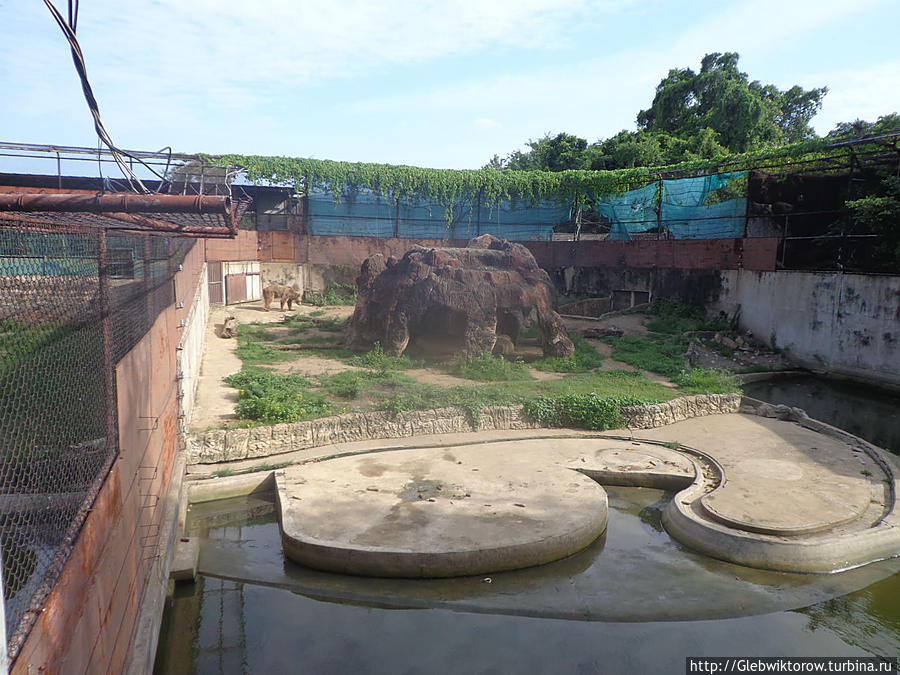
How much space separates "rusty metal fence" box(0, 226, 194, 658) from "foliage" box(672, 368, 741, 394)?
508 inches

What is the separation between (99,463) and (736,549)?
25.4 ft

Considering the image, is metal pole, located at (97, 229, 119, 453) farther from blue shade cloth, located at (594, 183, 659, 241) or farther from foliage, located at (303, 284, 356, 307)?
blue shade cloth, located at (594, 183, 659, 241)

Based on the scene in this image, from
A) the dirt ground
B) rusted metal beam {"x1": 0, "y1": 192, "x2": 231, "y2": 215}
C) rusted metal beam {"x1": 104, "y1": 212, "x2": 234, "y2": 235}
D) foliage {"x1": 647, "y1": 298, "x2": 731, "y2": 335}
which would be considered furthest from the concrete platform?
foliage {"x1": 647, "y1": 298, "x2": 731, "y2": 335}

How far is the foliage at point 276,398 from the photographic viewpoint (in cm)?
1166

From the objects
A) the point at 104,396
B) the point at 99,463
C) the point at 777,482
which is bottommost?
the point at 777,482

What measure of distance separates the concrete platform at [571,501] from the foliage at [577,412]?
562 millimetres

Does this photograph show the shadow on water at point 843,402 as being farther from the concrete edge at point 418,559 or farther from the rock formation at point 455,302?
the concrete edge at point 418,559

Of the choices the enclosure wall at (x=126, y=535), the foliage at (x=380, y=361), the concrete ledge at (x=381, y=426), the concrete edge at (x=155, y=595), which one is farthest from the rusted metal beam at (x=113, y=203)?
the foliage at (x=380, y=361)

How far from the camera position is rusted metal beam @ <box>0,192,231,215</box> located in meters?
3.84

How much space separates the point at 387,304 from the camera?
17891mm

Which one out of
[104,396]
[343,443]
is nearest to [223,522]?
[343,443]

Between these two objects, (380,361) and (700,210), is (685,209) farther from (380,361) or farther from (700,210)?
(380,361)

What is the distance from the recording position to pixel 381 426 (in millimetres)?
12305

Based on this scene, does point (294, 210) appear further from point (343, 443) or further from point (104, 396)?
point (104, 396)
